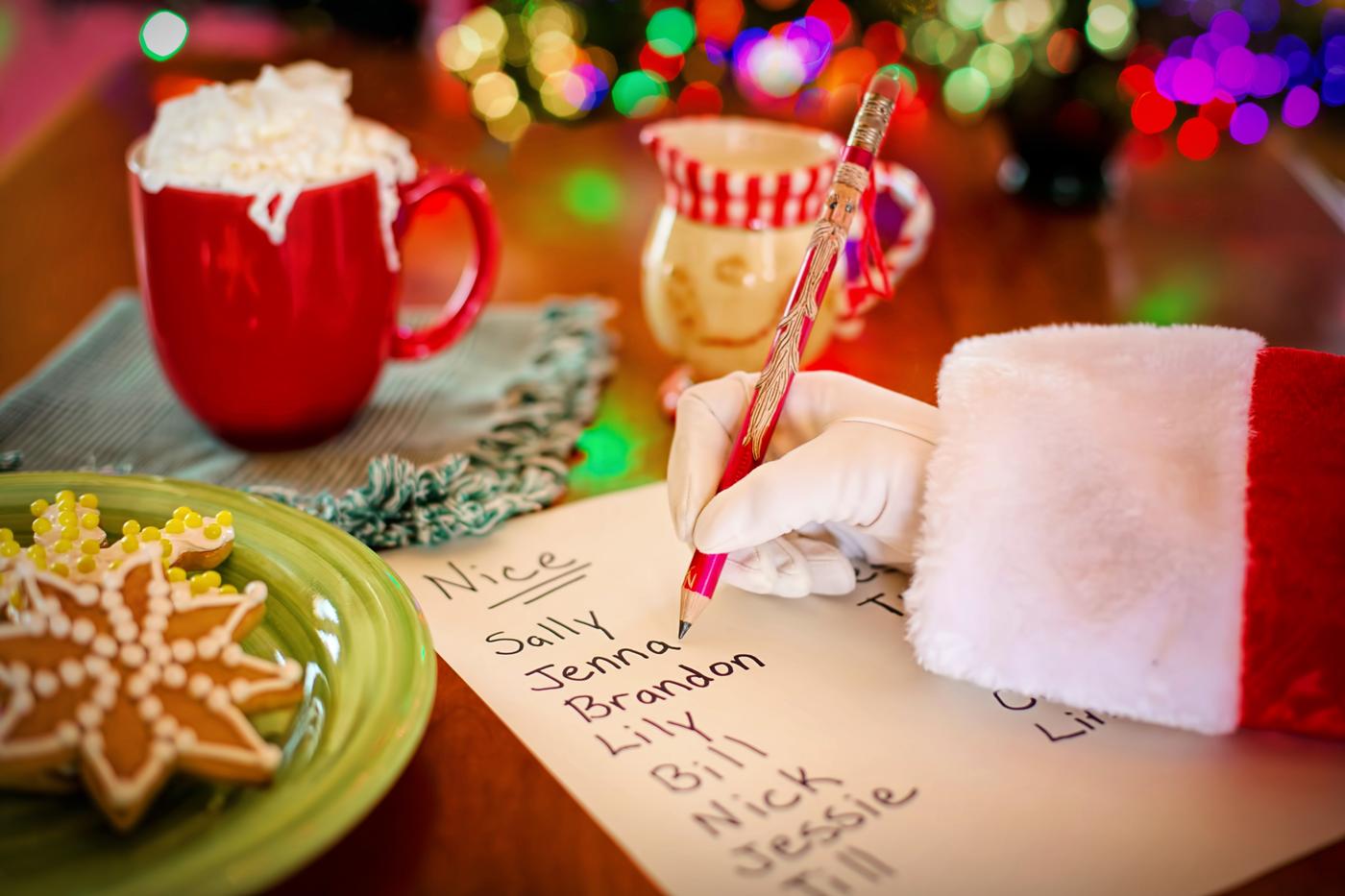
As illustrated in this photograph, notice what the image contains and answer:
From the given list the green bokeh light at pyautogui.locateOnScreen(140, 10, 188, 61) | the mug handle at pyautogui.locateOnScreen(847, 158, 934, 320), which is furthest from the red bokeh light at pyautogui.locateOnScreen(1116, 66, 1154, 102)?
the green bokeh light at pyautogui.locateOnScreen(140, 10, 188, 61)

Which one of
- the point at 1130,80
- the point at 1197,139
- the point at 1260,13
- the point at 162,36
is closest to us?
the point at 1130,80

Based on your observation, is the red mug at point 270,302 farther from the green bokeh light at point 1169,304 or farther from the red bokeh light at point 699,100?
the red bokeh light at point 699,100

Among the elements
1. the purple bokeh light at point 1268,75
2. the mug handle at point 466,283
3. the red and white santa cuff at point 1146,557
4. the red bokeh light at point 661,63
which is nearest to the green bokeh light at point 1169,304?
the red and white santa cuff at point 1146,557

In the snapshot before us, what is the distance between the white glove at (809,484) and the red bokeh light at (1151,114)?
944 mm

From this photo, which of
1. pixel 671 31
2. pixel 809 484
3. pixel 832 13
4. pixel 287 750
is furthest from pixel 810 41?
pixel 287 750

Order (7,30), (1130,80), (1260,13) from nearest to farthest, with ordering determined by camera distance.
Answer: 1. (1130,80)
2. (1260,13)
3. (7,30)

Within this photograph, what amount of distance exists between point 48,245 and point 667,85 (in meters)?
0.72

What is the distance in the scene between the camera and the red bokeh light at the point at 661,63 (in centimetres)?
133

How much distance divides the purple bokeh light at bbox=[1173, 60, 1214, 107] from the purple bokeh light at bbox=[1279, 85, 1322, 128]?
0.38m

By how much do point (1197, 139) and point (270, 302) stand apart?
104 centimetres

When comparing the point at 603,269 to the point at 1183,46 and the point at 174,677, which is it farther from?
the point at 1183,46

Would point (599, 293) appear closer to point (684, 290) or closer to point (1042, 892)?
point (684, 290)

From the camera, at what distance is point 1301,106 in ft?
5.53

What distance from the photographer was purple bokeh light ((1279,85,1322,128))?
1.68 metres
